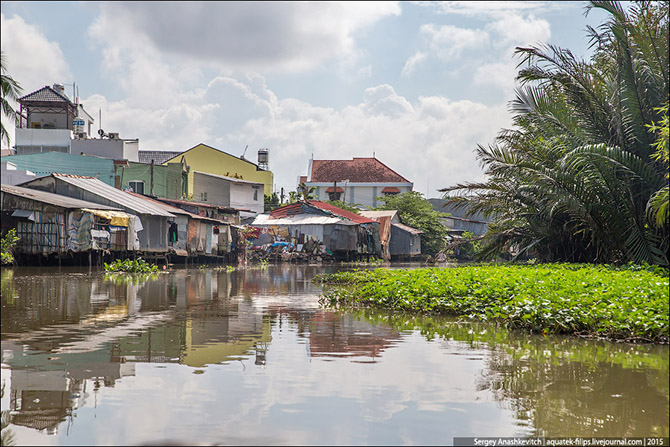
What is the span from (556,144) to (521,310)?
1012 centimetres

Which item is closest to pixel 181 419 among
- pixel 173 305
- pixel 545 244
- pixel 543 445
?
pixel 543 445

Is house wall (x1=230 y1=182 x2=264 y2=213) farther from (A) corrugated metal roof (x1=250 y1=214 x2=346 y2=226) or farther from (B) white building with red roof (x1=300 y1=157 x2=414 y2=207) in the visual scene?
(B) white building with red roof (x1=300 y1=157 x2=414 y2=207)

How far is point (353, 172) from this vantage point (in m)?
74.2

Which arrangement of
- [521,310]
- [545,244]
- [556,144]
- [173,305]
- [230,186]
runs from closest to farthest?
[521,310] < [173,305] < [556,144] < [545,244] < [230,186]

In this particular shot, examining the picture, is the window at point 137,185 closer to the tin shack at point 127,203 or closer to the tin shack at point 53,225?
the tin shack at point 127,203

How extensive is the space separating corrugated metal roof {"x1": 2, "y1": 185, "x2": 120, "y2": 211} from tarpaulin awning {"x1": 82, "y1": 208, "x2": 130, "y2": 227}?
35cm

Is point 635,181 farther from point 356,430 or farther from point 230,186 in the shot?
point 230,186

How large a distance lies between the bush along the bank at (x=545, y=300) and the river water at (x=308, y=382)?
1.05 ft

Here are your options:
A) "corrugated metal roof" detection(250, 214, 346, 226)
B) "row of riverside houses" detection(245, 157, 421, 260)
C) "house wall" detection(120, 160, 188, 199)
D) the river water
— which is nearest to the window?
"house wall" detection(120, 160, 188, 199)

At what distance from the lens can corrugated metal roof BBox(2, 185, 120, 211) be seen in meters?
24.3

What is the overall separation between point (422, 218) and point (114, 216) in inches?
1374

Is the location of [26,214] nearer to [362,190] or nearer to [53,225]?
[53,225]

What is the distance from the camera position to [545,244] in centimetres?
1998

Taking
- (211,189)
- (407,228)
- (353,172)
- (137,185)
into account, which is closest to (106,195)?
(137,185)
